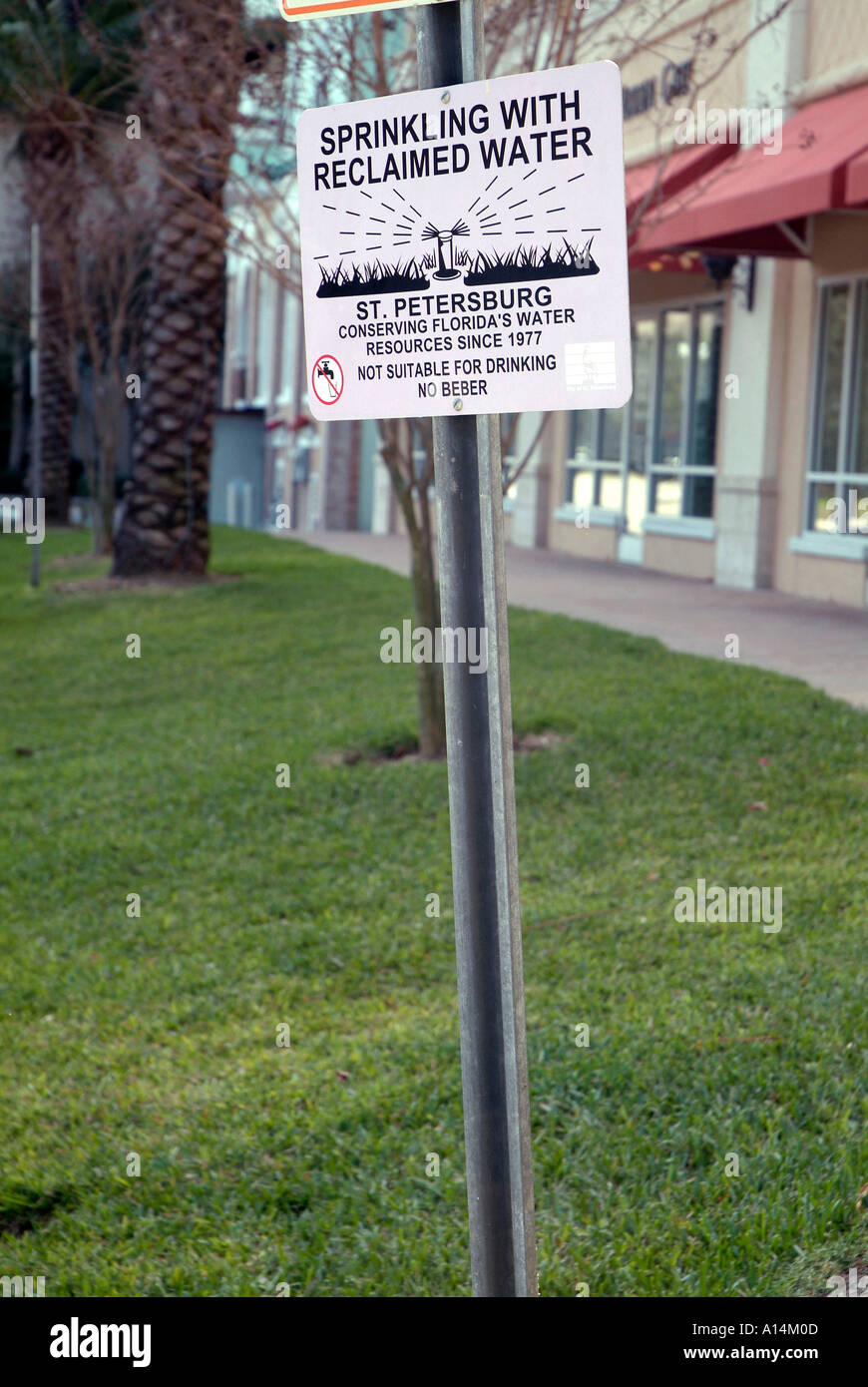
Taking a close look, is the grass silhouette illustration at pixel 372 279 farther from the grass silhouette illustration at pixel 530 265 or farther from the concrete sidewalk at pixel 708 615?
the concrete sidewalk at pixel 708 615

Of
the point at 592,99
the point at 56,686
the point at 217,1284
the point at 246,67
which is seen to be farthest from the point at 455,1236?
the point at 56,686

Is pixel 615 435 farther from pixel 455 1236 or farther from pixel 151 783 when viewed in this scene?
pixel 455 1236

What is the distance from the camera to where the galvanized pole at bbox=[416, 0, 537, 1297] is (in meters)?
2.17

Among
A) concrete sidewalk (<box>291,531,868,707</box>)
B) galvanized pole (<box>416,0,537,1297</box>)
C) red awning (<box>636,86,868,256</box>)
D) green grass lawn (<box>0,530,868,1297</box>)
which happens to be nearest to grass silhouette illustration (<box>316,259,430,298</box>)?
galvanized pole (<box>416,0,537,1297</box>)

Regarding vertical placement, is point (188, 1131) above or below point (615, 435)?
below

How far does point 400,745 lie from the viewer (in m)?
7.93

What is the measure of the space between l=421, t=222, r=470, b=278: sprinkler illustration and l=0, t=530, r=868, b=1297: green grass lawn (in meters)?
2.03

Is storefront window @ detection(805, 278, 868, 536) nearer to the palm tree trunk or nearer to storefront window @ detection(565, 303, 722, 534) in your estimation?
storefront window @ detection(565, 303, 722, 534)

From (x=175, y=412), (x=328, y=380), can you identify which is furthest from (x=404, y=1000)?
(x=175, y=412)

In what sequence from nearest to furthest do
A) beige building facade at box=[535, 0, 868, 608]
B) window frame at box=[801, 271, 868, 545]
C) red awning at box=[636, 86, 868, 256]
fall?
red awning at box=[636, 86, 868, 256], beige building facade at box=[535, 0, 868, 608], window frame at box=[801, 271, 868, 545]

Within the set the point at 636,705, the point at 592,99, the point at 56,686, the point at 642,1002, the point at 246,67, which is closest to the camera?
the point at 592,99

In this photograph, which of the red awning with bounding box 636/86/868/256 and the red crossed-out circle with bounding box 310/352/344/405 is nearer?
the red crossed-out circle with bounding box 310/352/344/405

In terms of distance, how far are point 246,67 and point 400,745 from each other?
11.6 feet

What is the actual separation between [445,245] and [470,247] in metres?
0.04
